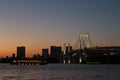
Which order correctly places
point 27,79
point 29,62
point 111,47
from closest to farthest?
point 27,79
point 111,47
point 29,62

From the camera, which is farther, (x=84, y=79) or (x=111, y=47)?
(x=111, y=47)

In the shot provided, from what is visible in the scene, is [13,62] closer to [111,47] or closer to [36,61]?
[36,61]

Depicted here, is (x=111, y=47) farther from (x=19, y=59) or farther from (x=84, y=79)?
(x=84, y=79)

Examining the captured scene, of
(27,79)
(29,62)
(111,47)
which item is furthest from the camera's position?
(29,62)

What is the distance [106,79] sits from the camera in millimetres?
56656

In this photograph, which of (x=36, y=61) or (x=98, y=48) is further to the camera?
(x=36, y=61)

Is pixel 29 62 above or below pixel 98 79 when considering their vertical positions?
above

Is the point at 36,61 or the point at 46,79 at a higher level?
the point at 36,61

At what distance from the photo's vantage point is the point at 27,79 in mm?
55875

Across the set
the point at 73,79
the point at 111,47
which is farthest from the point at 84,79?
the point at 111,47

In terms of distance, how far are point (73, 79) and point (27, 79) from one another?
23.1 ft

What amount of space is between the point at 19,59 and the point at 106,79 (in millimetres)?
143770

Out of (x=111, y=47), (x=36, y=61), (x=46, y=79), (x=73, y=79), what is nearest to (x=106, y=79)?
(x=73, y=79)

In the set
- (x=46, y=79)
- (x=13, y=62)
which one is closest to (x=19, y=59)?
(x=13, y=62)
